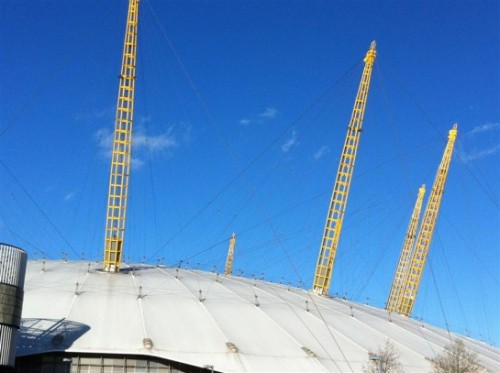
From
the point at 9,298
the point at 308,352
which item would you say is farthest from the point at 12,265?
the point at 308,352

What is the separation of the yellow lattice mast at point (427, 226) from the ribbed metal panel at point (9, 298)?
8618 centimetres

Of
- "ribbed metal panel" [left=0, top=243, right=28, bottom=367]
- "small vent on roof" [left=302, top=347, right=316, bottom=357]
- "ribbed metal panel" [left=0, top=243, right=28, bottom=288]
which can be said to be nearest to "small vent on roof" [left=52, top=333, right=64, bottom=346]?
"ribbed metal panel" [left=0, top=243, right=28, bottom=367]

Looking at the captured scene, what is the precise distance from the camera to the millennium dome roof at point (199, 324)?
6494 centimetres

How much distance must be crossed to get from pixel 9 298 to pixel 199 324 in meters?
18.5

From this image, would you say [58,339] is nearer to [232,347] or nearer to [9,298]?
[9,298]

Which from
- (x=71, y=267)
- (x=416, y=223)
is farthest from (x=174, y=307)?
(x=416, y=223)

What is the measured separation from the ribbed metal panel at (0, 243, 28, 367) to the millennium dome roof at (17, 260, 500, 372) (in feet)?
14.3

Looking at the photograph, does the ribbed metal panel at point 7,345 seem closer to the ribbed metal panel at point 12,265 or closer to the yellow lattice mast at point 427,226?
the ribbed metal panel at point 12,265

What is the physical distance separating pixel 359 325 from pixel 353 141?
38695mm

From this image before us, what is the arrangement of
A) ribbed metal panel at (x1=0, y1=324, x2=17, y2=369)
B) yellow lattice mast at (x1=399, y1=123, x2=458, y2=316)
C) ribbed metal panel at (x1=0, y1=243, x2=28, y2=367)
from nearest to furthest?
1. ribbed metal panel at (x1=0, y1=324, x2=17, y2=369)
2. ribbed metal panel at (x1=0, y1=243, x2=28, y2=367)
3. yellow lattice mast at (x1=399, y1=123, x2=458, y2=316)

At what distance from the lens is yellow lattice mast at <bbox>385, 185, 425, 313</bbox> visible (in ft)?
456

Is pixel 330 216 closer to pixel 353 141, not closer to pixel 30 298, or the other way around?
pixel 353 141

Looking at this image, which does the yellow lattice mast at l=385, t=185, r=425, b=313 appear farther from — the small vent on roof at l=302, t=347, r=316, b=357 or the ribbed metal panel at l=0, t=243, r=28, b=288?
the ribbed metal panel at l=0, t=243, r=28, b=288

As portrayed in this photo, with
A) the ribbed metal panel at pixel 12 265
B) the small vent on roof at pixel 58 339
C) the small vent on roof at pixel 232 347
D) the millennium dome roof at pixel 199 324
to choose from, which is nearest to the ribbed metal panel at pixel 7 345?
the ribbed metal panel at pixel 12 265
